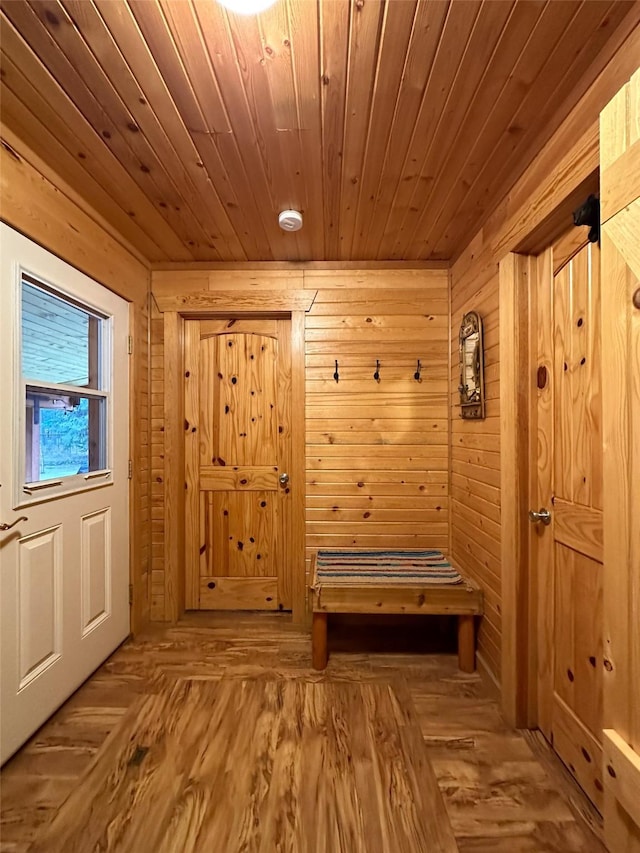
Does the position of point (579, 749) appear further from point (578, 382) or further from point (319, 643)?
point (578, 382)

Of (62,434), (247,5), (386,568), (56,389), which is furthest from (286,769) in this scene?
(247,5)

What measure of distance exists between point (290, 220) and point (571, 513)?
1.87m

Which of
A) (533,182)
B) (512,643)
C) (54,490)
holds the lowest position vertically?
(512,643)

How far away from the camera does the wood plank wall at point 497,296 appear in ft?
3.82

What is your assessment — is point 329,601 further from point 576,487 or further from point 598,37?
point 598,37

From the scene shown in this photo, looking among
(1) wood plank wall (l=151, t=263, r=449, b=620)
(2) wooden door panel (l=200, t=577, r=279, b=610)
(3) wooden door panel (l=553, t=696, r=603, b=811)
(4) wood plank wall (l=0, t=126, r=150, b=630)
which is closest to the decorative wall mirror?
(1) wood plank wall (l=151, t=263, r=449, b=620)

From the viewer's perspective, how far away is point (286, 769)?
1.38m

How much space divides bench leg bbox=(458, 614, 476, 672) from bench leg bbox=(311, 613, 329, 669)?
2.43ft

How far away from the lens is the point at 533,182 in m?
1.45

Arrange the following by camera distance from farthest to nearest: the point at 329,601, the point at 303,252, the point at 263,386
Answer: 1. the point at 263,386
2. the point at 303,252
3. the point at 329,601

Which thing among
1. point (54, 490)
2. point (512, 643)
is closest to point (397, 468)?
point (512, 643)

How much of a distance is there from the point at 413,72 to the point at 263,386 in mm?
1803

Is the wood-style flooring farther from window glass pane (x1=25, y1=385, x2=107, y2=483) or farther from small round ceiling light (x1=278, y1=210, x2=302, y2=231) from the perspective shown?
small round ceiling light (x1=278, y1=210, x2=302, y2=231)

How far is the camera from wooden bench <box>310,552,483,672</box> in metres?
1.90
